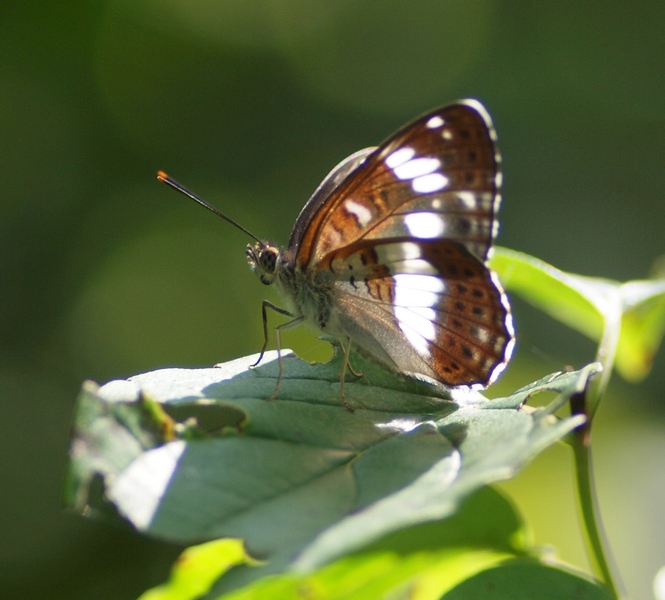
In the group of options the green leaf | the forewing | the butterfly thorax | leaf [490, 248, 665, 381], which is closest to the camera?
the green leaf

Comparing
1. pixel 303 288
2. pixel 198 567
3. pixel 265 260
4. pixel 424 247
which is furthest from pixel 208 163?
pixel 198 567

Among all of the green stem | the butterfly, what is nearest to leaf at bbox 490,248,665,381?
the butterfly

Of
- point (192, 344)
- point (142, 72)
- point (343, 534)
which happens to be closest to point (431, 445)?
point (343, 534)

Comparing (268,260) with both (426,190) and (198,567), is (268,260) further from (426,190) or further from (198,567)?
(198,567)

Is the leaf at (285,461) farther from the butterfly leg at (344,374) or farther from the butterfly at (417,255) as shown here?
the butterfly at (417,255)

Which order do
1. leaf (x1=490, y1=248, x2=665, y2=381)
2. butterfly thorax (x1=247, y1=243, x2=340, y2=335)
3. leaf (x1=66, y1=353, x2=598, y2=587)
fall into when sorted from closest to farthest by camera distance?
leaf (x1=66, y1=353, x2=598, y2=587) < leaf (x1=490, y1=248, x2=665, y2=381) < butterfly thorax (x1=247, y1=243, x2=340, y2=335)

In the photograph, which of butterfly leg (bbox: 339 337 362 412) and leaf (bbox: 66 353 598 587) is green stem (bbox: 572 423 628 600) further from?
butterfly leg (bbox: 339 337 362 412)
